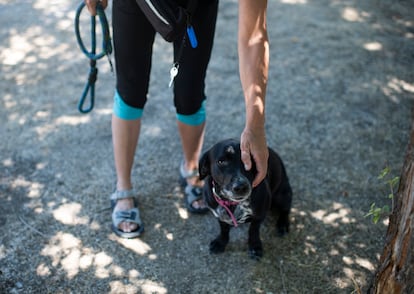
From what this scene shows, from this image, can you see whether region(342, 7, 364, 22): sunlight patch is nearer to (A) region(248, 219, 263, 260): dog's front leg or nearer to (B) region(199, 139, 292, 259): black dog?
(B) region(199, 139, 292, 259): black dog

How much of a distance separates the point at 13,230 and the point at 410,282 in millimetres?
2627

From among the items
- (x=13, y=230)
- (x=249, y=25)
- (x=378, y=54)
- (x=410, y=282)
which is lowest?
(x=13, y=230)

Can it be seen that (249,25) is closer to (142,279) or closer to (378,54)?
(142,279)

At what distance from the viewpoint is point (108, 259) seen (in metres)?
3.17

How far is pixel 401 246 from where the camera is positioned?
6.95ft

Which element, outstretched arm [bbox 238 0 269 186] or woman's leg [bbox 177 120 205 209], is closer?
outstretched arm [bbox 238 0 269 186]

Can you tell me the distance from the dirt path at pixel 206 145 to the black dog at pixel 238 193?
140 mm

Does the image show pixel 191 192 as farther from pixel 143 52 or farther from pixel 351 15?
pixel 351 15

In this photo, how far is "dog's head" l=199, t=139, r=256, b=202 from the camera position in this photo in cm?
256

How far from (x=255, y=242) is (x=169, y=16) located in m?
1.60

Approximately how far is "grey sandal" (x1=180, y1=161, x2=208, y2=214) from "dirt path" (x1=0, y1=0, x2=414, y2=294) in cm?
7

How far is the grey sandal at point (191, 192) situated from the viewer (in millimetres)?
3539

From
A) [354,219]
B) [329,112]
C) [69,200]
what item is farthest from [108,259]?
[329,112]

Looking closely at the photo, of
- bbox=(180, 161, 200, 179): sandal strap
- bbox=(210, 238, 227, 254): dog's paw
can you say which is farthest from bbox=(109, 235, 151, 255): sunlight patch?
bbox=(180, 161, 200, 179): sandal strap
